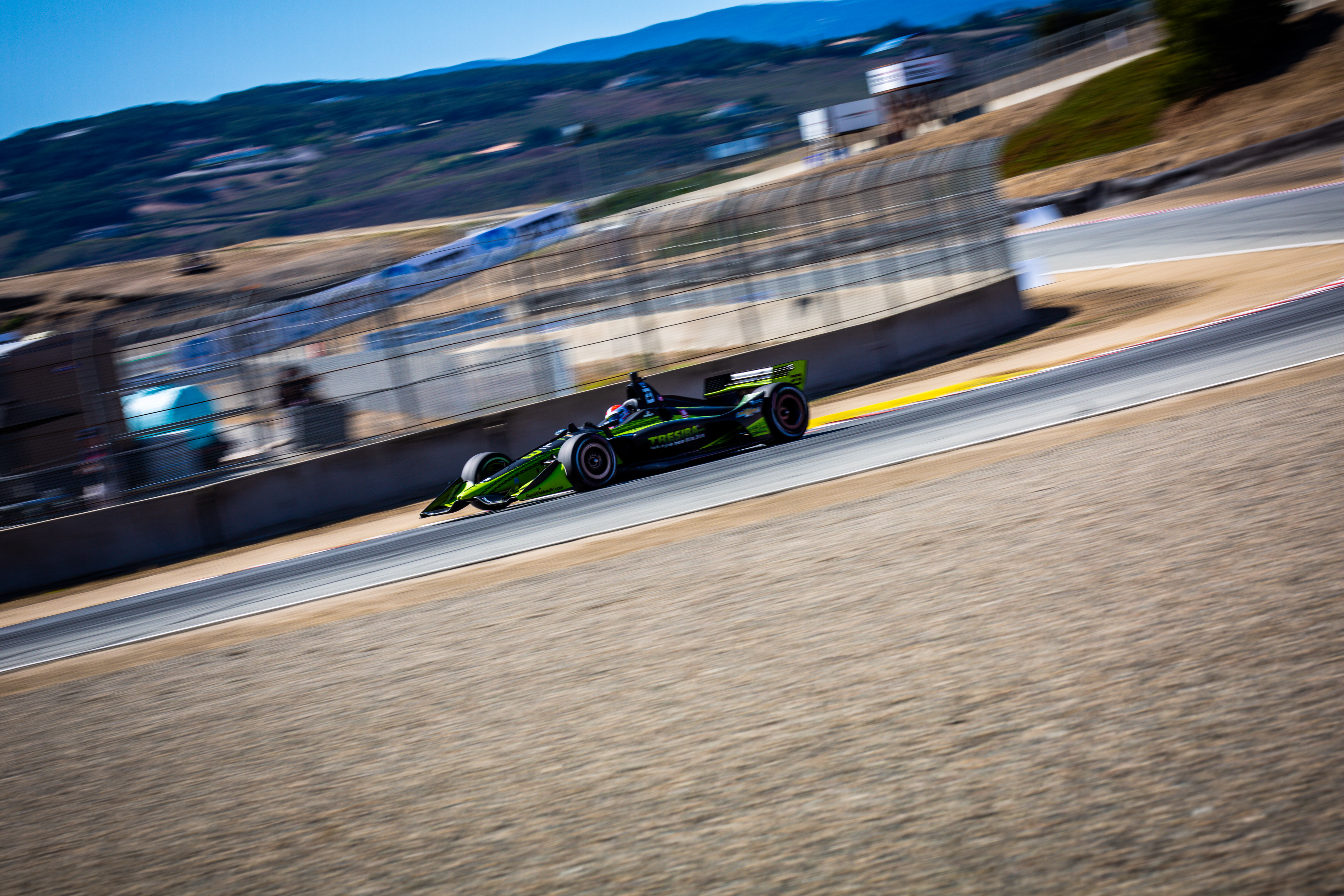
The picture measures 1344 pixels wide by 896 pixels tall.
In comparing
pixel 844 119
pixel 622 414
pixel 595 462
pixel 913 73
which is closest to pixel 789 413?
pixel 622 414

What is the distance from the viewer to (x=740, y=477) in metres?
9.38

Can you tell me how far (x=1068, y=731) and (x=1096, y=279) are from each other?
17.3m

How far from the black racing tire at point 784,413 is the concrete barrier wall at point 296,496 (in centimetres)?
284

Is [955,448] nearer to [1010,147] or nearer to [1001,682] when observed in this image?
[1001,682]

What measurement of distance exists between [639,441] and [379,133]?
115m

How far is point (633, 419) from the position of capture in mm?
10641

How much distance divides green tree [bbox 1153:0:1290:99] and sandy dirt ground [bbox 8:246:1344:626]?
981 inches

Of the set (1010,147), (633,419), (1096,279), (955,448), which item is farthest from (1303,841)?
(1010,147)

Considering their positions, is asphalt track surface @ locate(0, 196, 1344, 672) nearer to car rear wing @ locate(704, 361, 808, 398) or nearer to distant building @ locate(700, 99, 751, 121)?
car rear wing @ locate(704, 361, 808, 398)

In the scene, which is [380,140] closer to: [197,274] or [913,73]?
[197,274]

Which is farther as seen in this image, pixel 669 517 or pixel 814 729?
pixel 669 517

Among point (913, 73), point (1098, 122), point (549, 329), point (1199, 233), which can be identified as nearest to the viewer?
point (549, 329)

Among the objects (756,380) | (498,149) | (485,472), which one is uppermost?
(498,149)

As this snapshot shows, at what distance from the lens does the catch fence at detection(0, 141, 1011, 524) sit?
39.7 feet
